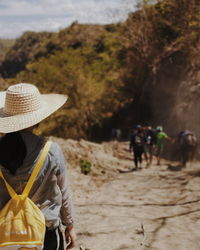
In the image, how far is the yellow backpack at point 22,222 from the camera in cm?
204

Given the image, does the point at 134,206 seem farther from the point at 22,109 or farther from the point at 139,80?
the point at 139,80

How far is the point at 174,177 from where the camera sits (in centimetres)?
1093

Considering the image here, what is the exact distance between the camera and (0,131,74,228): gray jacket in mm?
2141

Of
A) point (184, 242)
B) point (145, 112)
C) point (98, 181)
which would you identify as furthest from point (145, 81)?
point (184, 242)

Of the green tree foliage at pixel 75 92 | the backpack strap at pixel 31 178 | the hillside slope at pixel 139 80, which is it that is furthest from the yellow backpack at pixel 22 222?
A: the green tree foliage at pixel 75 92

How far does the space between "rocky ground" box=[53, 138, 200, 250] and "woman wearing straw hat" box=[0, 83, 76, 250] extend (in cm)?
268

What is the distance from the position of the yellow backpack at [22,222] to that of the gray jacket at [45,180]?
0.05 m

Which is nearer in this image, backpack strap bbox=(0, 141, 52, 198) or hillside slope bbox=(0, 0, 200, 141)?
backpack strap bbox=(0, 141, 52, 198)

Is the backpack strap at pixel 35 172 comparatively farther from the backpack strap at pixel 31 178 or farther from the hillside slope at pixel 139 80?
the hillside slope at pixel 139 80

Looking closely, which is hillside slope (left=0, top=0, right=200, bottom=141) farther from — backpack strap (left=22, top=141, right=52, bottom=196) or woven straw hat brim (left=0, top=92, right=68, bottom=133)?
backpack strap (left=22, top=141, right=52, bottom=196)

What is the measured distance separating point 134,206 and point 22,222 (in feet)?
19.1

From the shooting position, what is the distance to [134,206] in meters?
7.60

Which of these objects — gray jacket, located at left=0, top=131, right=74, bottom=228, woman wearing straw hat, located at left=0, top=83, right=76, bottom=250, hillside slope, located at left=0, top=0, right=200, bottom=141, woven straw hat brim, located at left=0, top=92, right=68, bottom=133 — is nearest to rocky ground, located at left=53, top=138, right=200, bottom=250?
woman wearing straw hat, located at left=0, top=83, right=76, bottom=250

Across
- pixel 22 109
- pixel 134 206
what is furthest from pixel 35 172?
pixel 134 206
